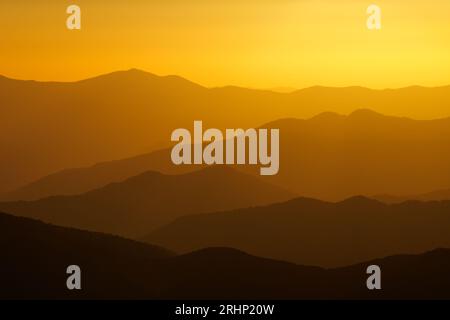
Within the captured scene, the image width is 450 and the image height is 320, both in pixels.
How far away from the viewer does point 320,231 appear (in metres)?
4.55

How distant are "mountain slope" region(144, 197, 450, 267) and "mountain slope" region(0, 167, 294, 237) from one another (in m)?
0.07

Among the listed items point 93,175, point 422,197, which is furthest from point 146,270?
point 422,197

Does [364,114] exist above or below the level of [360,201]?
above

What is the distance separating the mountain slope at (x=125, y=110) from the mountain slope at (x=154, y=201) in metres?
0.21

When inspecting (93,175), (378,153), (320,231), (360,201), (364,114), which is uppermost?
(364,114)

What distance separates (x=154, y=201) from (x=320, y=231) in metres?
1.04

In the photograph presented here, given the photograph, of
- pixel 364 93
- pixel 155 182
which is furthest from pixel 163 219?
pixel 364 93

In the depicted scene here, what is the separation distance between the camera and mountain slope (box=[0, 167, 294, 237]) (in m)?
4.54

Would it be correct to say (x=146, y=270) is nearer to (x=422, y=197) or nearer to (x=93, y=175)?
(x=93, y=175)

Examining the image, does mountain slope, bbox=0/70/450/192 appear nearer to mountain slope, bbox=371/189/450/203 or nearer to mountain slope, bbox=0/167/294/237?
mountain slope, bbox=0/167/294/237

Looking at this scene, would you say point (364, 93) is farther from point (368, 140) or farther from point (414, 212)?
point (414, 212)

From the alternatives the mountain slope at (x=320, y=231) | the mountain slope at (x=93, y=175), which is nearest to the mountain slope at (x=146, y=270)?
the mountain slope at (x=320, y=231)

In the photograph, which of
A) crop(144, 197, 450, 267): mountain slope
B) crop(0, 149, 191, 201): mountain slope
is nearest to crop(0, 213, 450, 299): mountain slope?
crop(144, 197, 450, 267): mountain slope
